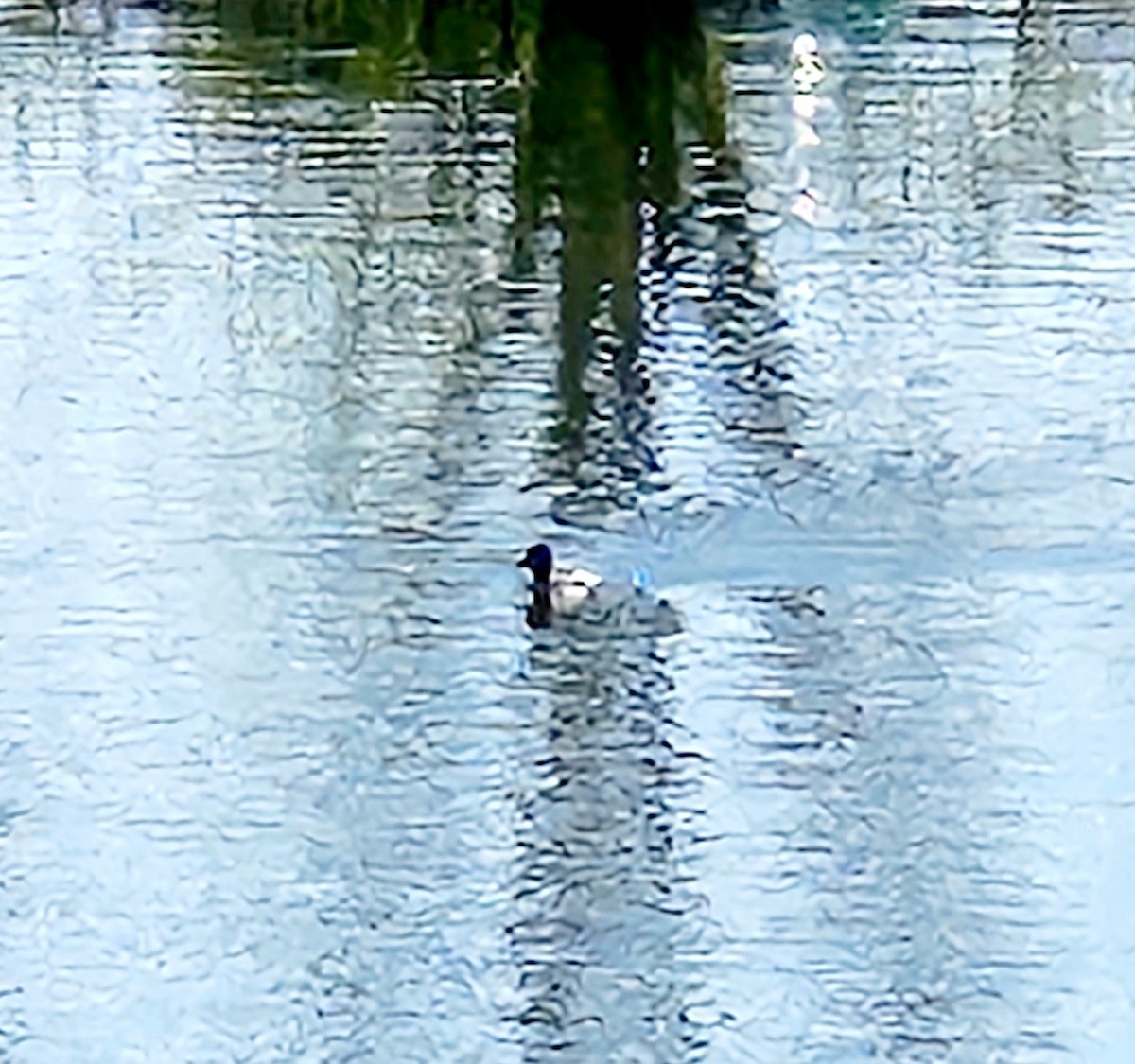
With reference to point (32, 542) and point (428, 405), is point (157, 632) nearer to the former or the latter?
point (32, 542)

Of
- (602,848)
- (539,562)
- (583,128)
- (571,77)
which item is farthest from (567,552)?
(571,77)

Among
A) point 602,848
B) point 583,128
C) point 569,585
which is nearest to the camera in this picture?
point 602,848

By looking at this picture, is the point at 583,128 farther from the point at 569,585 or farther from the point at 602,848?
the point at 602,848

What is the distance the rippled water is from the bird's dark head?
0.01 m

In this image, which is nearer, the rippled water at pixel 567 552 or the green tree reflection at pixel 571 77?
the rippled water at pixel 567 552

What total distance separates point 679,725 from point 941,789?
0.41 feet

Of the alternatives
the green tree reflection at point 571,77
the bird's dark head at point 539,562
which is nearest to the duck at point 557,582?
the bird's dark head at point 539,562

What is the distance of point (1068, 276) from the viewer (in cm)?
168

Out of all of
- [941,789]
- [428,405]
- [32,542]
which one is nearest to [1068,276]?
[428,405]

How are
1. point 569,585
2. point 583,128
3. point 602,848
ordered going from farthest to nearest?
point 583,128 < point 569,585 < point 602,848

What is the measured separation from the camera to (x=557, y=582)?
1354mm

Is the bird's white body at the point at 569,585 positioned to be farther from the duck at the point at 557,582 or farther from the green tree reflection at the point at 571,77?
the green tree reflection at the point at 571,77

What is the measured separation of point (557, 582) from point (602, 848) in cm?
23

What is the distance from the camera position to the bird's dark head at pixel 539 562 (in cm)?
136
